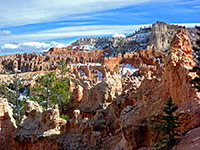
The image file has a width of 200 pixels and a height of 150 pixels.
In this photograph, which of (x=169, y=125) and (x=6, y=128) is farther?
(x=6, y=128)

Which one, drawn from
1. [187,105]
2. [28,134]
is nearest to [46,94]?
[28,134]

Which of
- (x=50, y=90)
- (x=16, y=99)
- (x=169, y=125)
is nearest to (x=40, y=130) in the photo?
(x=16, y=99)

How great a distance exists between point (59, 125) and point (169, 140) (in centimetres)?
907

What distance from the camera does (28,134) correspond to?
16.1 meters

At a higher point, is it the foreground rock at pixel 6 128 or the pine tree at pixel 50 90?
the pine tree at pixel 50 90

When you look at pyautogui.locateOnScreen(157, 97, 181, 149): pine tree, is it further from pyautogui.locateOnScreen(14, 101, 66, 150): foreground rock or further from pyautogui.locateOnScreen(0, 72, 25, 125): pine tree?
pyautogui.locateOnScreen(0, 72, 25, 125): pine tree

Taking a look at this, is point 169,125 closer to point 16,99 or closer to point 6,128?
point 6,128

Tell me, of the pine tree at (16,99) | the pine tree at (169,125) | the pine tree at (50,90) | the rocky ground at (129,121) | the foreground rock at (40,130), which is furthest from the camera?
the pine tree at (50,90)

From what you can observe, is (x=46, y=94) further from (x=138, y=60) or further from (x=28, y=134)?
(x=138, y=60)

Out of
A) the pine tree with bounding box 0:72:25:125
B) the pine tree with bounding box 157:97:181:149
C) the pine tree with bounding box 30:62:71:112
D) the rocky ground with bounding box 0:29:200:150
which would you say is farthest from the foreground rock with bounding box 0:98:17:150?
→ the pine tree with bounding box 157:97:181:149

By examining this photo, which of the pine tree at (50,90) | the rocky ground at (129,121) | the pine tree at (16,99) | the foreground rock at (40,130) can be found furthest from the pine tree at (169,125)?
the pine tree at (50,90)

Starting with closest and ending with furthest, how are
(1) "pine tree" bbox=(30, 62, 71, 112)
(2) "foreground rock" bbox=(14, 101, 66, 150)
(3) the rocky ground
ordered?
(3) the rocky ground → (2) "foreground rock" bbox=(14, 101, 66, 150) → (1) "pine tree" bbox=(30, 62, 71, 112)

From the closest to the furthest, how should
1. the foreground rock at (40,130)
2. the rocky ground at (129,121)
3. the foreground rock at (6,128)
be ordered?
the rocky ground at (129,121) < the foreground rock at (40,130) < the foreground rock at (6,128)

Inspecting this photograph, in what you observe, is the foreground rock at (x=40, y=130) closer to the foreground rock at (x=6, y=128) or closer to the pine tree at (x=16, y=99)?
the foreground rock at (x=6, y=128)
